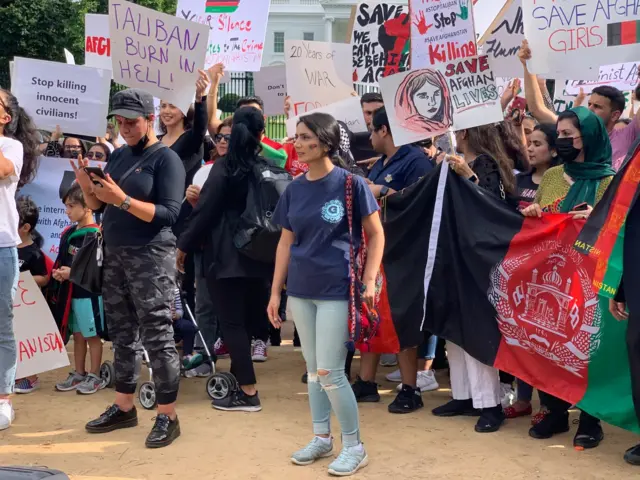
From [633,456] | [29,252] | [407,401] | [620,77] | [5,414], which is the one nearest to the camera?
[633,456]

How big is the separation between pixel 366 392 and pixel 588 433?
1658 millimetres

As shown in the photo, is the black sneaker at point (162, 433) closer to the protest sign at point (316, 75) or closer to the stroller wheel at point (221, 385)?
the stroller wheel at point (221, 385)

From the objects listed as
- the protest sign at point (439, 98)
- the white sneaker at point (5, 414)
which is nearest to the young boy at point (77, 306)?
the white sneaker at point (5, 414)

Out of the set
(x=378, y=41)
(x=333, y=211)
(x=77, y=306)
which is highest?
(x=378, y=41)

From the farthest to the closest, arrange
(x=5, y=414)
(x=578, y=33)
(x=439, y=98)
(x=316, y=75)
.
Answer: (x=316, y=75), (x=578, y=33), (x=439, y=98), (x=5, y=414)

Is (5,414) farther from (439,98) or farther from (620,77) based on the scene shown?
(620,77)

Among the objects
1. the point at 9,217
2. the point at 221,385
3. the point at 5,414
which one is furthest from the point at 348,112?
the point at 5,414

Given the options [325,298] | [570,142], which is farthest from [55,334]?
[570,142]

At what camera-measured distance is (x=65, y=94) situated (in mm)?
8469

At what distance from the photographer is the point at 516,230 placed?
228 inches

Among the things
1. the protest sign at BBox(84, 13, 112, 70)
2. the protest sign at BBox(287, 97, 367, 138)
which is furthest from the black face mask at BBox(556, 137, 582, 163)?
the protest sign at BBox(84, 13, 112, 70)

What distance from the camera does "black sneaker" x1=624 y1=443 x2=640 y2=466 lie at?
513 cm

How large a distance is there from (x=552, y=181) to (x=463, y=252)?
73cm

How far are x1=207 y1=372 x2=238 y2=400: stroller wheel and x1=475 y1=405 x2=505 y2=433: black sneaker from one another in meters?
1.70
